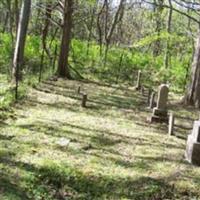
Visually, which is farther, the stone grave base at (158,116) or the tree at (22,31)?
the tree at (22,31)

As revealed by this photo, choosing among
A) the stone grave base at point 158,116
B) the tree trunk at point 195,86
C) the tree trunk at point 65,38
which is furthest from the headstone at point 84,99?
the tree trunk at point 65,38

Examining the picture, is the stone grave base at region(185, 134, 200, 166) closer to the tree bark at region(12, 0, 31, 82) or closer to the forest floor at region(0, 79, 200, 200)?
the forest floor at region(0, 79, 200, 200)

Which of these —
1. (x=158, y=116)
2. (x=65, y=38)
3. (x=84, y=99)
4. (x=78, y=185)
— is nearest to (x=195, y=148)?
(x=78, y=185)

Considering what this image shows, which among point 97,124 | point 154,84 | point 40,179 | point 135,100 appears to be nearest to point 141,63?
point 154,84

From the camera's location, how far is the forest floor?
24.4ft

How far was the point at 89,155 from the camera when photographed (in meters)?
9.09

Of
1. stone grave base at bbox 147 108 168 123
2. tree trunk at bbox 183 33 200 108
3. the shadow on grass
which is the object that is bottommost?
the shadow on grass

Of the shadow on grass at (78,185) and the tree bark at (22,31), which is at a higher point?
the tree bark at (22,31)

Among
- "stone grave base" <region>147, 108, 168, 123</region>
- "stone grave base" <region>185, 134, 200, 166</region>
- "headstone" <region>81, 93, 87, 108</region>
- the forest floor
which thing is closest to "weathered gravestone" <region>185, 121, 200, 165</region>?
"stone grave base" <region>185, 134, 200, 166</region>

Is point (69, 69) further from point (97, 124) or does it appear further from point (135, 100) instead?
point (97, 124)

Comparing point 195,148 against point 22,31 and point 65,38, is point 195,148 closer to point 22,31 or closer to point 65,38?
point 22,31

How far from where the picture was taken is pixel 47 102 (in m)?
14.4

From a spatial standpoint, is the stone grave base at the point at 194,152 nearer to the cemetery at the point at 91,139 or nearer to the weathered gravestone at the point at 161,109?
the cemetery at the point at 91,139

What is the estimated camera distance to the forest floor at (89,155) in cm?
743
